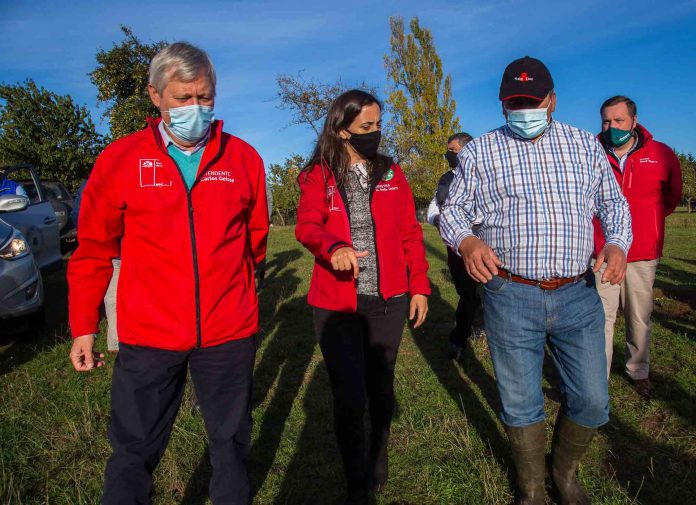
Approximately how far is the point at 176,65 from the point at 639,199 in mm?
3595

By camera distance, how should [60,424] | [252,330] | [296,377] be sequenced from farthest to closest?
[296,377] < [60,424] < [252,330]

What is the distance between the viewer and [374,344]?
288 cm

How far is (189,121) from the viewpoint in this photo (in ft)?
6.87

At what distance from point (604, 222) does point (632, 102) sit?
76.8 inches

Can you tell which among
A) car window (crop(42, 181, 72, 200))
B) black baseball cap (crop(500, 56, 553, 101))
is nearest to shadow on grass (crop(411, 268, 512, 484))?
black baseball cap (crop(500, 56, 553, 101))

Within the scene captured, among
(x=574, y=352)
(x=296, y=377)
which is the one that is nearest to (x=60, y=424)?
(x=296, y=377)

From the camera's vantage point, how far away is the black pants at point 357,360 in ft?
8.93

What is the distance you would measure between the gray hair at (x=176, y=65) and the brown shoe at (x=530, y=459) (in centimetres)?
218

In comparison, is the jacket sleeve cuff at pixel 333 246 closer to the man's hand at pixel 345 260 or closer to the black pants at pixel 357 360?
the man's hand at pixel 345 260

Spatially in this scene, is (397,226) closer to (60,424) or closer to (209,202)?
(209,202)

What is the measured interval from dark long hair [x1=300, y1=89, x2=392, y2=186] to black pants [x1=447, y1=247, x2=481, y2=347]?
2.44m

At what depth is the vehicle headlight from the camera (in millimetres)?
5156

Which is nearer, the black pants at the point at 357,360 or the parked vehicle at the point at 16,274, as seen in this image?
the black pants at the point at 357,360

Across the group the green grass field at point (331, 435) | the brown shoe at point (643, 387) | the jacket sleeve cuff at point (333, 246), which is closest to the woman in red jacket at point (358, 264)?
the jacket sleeve cuff at point (333, 246)
